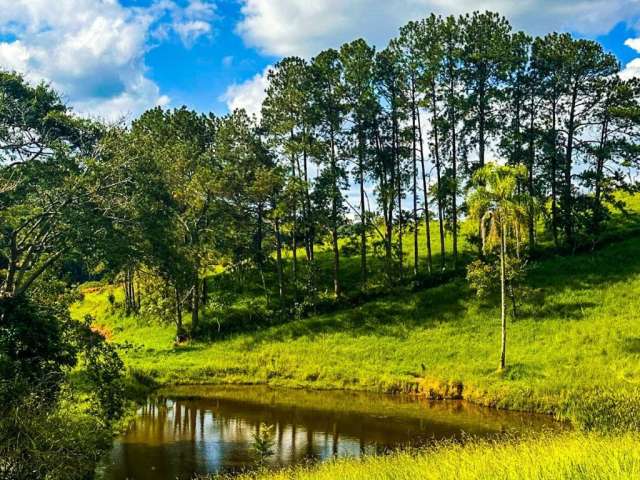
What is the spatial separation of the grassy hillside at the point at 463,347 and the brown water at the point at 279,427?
2546 millimetres

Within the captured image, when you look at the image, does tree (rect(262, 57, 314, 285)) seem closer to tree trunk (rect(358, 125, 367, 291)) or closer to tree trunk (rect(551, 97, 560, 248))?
tree trunk (rect(358, 125, 367, 291))

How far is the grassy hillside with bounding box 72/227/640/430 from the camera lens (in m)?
35.2

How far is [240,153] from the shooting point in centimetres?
5762

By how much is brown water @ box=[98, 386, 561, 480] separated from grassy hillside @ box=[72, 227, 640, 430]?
255cm

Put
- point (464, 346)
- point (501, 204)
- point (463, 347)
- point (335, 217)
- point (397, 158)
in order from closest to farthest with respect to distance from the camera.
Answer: point (501, 204) < point (463, 347) < point (464, 346) < point (335, 217) < point (397, 158)

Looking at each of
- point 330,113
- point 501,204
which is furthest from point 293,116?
point 501,204

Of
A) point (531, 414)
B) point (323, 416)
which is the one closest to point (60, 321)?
point (323, 416)

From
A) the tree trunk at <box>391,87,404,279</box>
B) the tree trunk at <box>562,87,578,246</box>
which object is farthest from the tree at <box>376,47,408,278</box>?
the tree trunk at <box>562,87,578,246</box>

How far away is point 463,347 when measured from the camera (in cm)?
4222

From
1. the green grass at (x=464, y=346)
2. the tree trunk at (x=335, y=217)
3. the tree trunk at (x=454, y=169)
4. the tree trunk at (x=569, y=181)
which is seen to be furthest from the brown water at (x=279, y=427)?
the tree trunk at (x=569, y=181)

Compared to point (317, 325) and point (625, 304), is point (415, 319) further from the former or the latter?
point (625, 304)

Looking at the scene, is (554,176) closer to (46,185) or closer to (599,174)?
(599,174)

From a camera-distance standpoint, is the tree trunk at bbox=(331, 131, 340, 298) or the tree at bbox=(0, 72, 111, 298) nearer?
the tree at bbox=(0, 72, 111, 298)

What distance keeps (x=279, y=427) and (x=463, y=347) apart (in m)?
17.2
